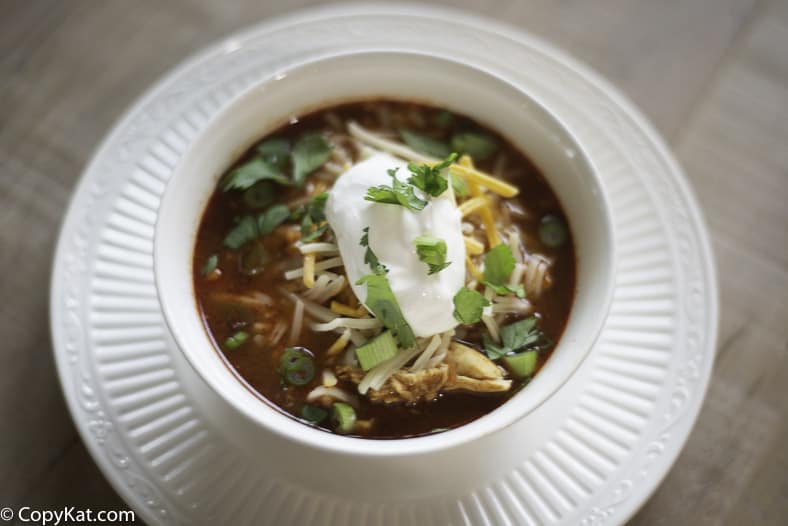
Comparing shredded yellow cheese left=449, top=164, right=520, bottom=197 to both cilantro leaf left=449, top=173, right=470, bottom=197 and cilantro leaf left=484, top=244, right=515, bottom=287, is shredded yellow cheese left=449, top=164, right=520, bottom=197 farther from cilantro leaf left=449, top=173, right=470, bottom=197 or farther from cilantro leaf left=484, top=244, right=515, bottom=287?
cilantro leaf left=484, top=244, right=515, bottom=287

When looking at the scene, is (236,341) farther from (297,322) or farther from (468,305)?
(468,305)

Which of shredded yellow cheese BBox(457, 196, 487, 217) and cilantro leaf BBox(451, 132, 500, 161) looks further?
cilantro leaf BBox(451, 132, 500, 161)

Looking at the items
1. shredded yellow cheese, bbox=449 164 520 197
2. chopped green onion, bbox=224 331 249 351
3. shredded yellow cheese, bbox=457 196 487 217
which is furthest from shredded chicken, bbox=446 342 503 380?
chopped green onion, bbox=224 331 249 351

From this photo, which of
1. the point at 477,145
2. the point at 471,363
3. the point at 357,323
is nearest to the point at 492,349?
the point at 471,363

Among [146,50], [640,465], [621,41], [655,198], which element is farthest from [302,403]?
[621,41]

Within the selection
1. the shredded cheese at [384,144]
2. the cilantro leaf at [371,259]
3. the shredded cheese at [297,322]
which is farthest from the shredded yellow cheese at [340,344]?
the shredded cheese at [384,144]

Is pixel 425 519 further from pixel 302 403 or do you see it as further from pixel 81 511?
pixel 81 511
